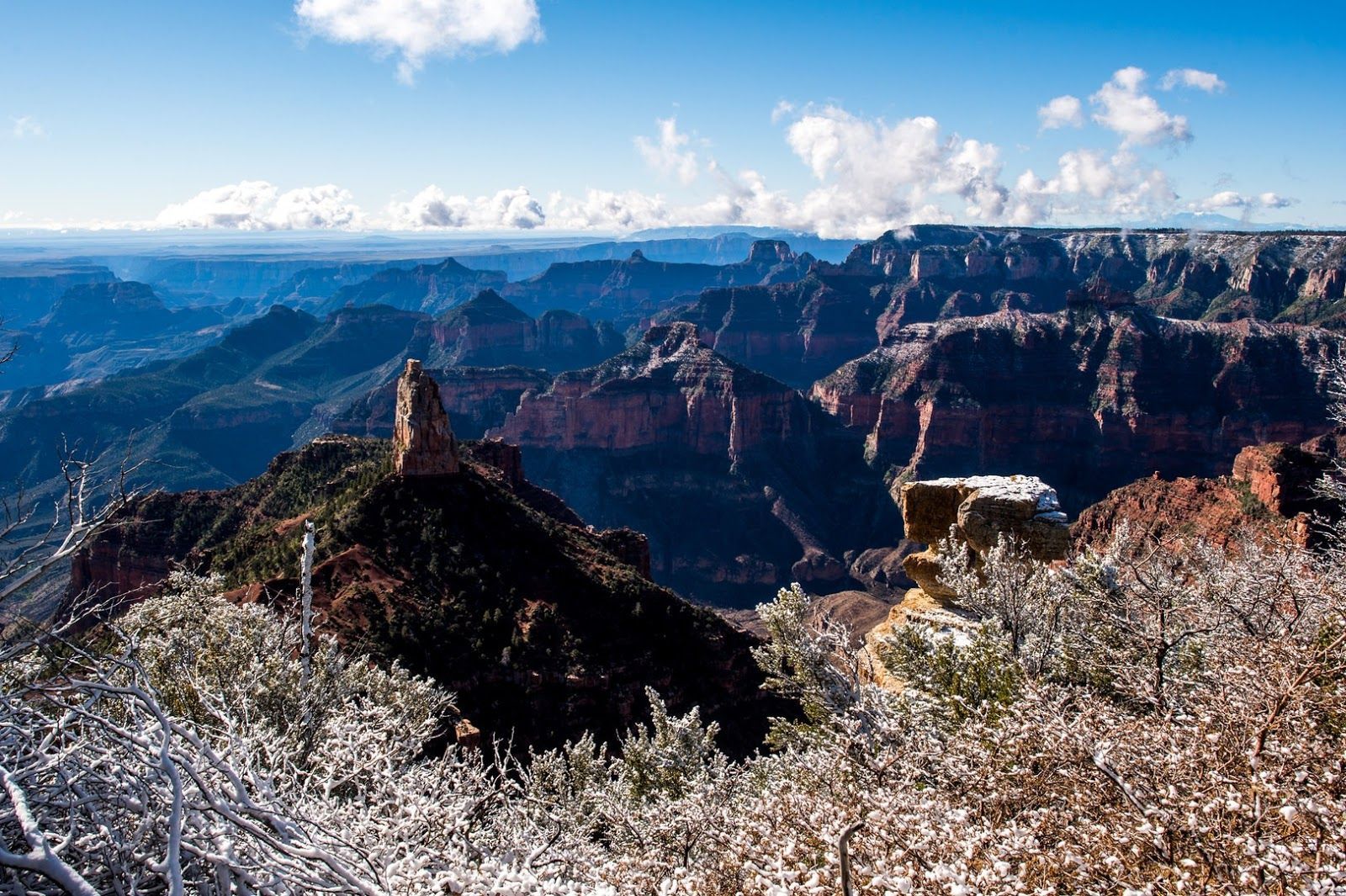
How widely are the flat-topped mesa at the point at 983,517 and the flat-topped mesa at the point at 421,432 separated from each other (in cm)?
2068

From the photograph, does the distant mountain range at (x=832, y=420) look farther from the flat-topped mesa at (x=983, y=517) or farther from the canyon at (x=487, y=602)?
the flat-topped mesa at (x=983, y=517)

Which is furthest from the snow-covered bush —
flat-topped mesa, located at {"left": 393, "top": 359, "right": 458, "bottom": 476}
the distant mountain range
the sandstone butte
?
the distant mountain range

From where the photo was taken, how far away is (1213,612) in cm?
1546

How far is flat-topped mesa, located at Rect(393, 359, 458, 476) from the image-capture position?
34.9 meters

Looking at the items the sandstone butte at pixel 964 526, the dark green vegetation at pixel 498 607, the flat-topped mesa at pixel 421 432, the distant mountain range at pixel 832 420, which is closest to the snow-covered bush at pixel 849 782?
the sandstone butte at pixel 964 526

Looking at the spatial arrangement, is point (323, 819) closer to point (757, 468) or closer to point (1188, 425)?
point (757, 468)

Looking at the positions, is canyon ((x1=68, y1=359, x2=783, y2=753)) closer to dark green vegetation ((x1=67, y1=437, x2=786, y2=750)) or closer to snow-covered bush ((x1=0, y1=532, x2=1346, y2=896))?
dark green vegetation ((x1=67, y1=437, x2=786, y2=750))

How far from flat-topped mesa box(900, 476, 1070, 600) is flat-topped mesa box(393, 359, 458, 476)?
2068cm

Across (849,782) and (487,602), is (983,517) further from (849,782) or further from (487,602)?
(487,602)

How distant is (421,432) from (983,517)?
23.7 metres

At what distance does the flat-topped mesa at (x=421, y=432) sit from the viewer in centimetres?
3488

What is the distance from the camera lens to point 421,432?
35000mm

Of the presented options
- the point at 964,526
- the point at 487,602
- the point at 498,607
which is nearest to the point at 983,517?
the point at 964,526

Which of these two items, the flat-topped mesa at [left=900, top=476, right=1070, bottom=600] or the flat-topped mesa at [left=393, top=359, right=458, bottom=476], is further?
the flat-topped mesa at [left=393, top=359, right=458, bottom=476]
